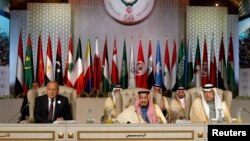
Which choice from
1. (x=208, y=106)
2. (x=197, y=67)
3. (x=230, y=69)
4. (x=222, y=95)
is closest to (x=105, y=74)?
(x=197, y=67)

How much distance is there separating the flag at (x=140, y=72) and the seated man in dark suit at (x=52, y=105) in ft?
11.9

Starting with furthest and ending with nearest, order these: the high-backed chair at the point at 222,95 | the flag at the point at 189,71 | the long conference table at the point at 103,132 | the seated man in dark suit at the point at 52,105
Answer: the flag at the point at 189,71
the high-backed chair at the point at 222,95
the seated man in dark suit at the point at 52,105
the long conference table at the point at 103,132

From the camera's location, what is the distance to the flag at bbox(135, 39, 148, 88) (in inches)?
422

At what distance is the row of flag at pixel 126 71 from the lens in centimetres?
1059

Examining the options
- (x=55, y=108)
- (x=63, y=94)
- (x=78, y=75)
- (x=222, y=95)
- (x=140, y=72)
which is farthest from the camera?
(x=140, y=72)

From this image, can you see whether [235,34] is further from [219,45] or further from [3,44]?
[3,44]

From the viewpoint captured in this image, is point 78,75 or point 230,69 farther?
point 230,69

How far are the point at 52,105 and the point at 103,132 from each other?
2.07 meters

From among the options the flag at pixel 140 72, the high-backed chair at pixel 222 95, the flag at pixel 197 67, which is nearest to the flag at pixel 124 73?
the flag at pixel 140 72

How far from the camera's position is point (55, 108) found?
7.14m

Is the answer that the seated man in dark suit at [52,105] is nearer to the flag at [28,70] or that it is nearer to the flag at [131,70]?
the flag at [28,70]

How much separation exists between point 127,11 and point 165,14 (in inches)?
33.6

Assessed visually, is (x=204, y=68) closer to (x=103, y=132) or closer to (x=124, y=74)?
(x=124, y=74)

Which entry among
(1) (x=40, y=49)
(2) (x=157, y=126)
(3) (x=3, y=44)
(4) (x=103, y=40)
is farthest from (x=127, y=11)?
(2) (x=157, y=126)
